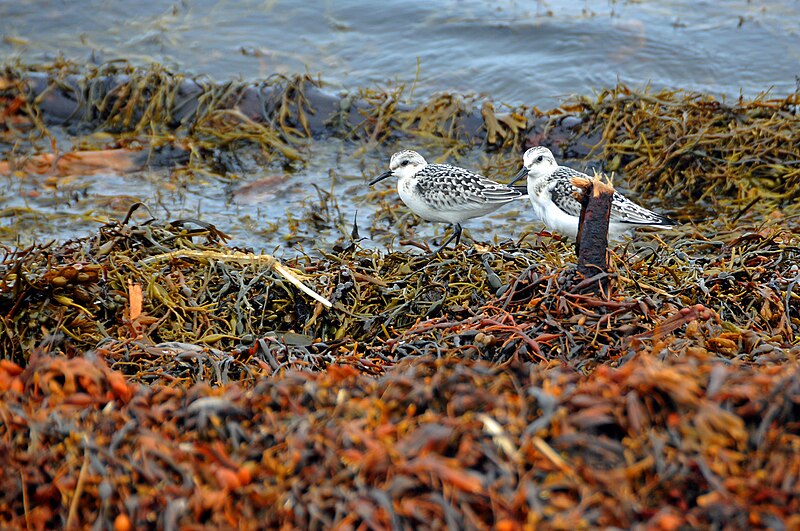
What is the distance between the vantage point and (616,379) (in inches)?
77.1

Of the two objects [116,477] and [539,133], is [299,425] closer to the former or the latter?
[116,477]

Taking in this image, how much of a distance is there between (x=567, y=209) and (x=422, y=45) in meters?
4.17

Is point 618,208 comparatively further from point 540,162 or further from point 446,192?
point 446,192

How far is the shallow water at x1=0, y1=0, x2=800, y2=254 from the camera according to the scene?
773cm

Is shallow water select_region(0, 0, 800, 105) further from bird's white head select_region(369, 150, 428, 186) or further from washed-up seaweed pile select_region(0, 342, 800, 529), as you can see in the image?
washed-up seaweed pile select_region(0, 342, 800, 529)

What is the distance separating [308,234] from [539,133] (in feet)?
6.99

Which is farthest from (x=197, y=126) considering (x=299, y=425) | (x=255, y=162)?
(x=299, y=425)

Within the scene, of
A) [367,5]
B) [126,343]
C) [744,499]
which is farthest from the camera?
[367,5]

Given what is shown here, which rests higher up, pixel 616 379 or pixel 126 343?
pixel 616 379

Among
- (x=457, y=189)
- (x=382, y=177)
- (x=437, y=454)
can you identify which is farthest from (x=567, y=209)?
(x=437, y=454)

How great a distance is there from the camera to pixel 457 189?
5.32 meters

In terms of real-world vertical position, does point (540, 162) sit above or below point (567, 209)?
above

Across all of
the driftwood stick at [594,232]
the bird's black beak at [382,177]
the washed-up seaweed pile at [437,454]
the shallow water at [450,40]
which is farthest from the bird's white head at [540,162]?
the washed-up seaweed pile at [437,454]

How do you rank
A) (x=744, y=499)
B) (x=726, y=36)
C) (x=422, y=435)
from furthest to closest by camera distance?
(x=726, y=36), (x=422, y=435), (x=744, y=499)
